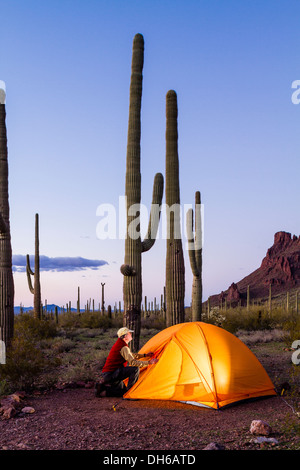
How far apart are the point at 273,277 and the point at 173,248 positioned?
6870cm

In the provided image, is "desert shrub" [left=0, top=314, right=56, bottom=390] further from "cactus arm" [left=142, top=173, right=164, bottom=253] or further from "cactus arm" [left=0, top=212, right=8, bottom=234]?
"cactus arm" [left=142, top=173, right=164, bottom=253]

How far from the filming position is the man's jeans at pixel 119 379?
9.88 m

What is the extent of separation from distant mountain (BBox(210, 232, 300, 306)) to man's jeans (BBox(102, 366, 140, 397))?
60.5 m

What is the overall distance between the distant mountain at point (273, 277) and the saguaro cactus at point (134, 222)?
191ft

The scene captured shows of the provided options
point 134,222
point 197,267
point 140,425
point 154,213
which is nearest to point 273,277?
point 197,267

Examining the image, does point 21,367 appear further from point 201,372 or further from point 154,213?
point 154,213

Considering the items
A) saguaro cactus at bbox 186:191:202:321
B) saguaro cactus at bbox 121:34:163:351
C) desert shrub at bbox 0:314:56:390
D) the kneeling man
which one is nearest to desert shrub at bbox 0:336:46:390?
desert shrub at bbox 0:314:56:390

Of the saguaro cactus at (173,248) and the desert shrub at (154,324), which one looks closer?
the saguaro cactus at (173,248)

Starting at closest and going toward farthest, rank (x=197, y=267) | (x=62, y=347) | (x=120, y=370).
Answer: (x=120, y=370), (x=62, y=347), (x=197, y=267)

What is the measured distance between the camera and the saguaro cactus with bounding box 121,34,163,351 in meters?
12.4

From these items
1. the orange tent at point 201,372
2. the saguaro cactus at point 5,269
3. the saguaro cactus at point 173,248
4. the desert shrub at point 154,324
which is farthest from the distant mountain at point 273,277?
the orange tent at point 201,372

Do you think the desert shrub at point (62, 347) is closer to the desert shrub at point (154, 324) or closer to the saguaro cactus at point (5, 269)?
the saguaro cactus at point (5, 269)

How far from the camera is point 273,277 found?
79375 millimetres

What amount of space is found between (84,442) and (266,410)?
3.66 metres
